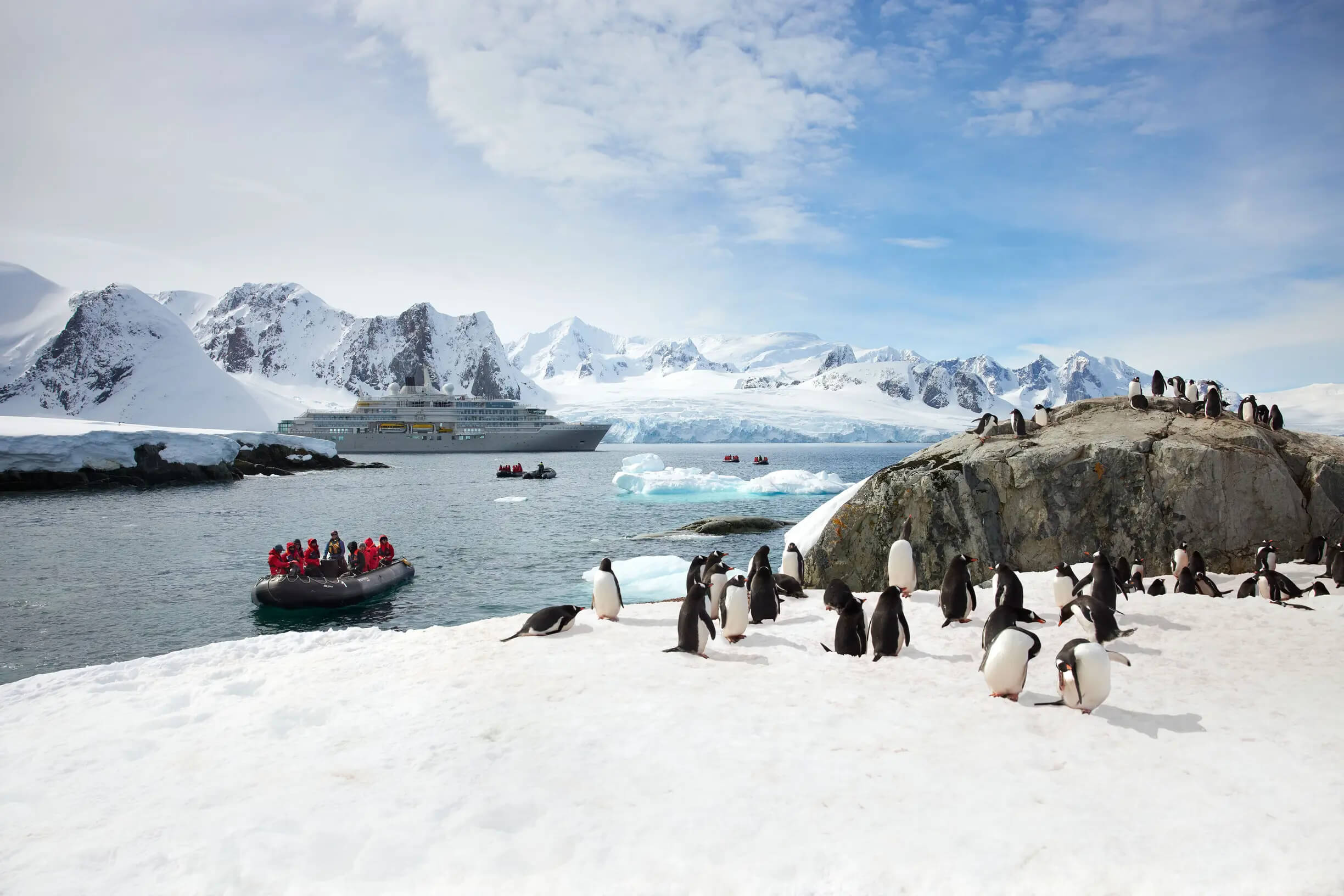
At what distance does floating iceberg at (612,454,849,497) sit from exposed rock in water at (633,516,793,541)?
15.6 meters

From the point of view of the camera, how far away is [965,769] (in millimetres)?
4773

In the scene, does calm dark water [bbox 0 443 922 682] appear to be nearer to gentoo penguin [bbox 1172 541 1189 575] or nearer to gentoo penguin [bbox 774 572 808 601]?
gentoo penguin [bbox 774 572 808 601]

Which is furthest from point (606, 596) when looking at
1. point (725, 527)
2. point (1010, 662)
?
point (725, 527)

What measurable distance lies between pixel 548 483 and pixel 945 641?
45.8 meters

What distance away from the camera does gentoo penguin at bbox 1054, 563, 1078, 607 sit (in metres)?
9.03

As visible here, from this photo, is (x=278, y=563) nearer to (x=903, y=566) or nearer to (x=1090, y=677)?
(x=903, y=566)

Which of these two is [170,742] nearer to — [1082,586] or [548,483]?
[1082,586]

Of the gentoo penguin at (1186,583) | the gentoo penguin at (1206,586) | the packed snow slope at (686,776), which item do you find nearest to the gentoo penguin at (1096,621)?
the packed snow slope at (686,776)

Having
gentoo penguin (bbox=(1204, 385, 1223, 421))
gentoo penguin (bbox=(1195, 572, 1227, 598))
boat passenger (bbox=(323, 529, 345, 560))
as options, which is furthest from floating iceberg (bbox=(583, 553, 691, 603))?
gentoo penguin (bbox=(1204, 385, 1223, 421))

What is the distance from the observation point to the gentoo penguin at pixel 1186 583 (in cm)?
976

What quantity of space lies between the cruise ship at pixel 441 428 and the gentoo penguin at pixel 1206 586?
310 feet

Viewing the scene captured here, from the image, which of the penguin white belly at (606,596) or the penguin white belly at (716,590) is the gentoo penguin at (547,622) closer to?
the penguin white belly at (606,596)

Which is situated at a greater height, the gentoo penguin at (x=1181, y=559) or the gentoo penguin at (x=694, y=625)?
the gentoo penguin at (x=1181, y=559)

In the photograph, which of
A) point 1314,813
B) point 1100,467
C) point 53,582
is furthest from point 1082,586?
point 53,582
